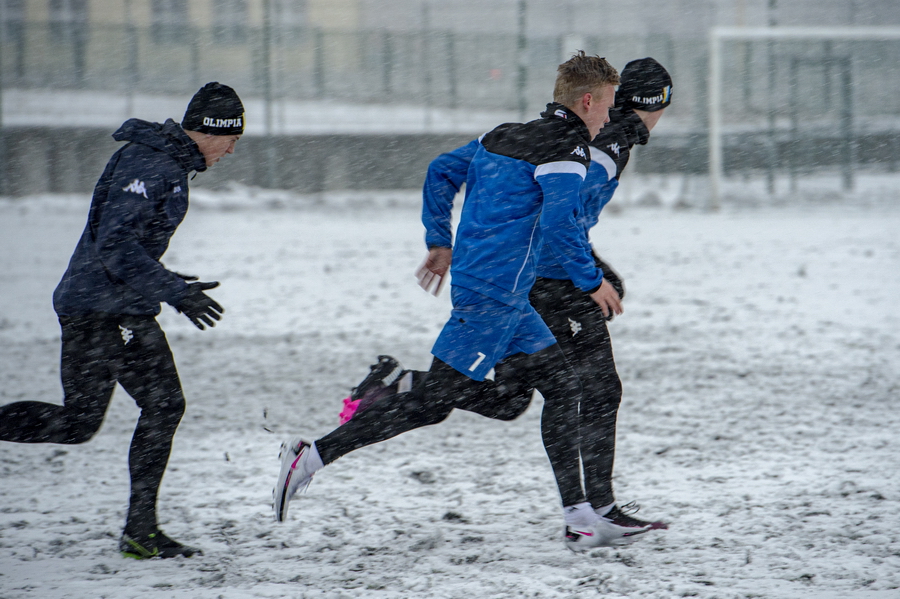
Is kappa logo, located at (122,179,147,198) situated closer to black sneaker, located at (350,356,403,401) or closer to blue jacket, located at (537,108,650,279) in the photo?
black sneaker, located at (350,356,403,401)

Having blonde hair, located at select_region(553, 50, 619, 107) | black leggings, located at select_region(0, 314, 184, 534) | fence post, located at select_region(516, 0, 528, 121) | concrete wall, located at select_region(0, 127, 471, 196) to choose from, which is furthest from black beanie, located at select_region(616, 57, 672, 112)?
concrete wall, located at select_region(0, 127, 471, 196)

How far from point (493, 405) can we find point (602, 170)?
0.95 meters

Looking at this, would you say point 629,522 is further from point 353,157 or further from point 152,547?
point 353,157

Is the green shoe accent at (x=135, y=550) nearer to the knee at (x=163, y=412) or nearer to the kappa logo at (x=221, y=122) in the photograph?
the knee at (x=163, y=412)

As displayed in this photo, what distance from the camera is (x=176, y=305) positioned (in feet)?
9.75

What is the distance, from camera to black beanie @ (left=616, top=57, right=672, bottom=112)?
133 inches

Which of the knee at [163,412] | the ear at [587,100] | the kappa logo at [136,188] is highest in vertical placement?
the ear at [587,100]

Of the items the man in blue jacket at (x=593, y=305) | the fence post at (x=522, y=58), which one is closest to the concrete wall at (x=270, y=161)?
the fence post at (x=522, y=58)

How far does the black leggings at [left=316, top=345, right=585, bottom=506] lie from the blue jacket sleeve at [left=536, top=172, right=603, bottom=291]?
1.09 feet

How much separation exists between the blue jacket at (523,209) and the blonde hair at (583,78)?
0.06 meters

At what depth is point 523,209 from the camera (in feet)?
10.0

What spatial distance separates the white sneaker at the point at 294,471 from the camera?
3.10m

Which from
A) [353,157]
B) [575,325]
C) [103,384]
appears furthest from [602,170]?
[353,157]

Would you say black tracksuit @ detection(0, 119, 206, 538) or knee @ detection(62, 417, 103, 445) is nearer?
black tracksuit @ detection(0, 119, 206, 538)
